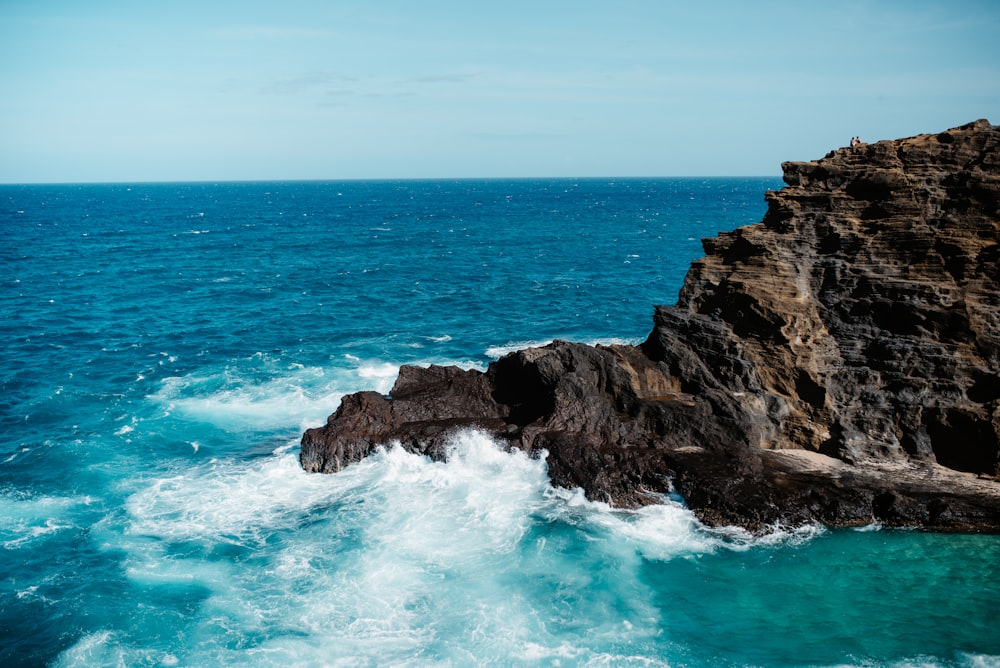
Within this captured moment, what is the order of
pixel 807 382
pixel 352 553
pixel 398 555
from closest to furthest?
1. pixel 398 555
2. pixel 352 553
3. pixel 807 382

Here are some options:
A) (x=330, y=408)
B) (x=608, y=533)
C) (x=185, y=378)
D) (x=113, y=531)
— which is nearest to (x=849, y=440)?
(x=608, y=533)

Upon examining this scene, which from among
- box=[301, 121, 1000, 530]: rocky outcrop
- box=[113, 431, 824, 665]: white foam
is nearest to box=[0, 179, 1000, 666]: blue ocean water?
box=[113, 431, 824, 665]: white foam

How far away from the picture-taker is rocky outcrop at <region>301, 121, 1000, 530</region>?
3127 cm

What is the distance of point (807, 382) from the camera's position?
3519 centimetres

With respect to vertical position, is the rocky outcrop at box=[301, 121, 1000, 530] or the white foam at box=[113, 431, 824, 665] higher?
the rocky outcrop at box=[301, 121, 1000, 530]

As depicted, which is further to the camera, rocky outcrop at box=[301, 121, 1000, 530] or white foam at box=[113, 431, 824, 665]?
rocky outcrop at box=[301, 121, 1000, 530]

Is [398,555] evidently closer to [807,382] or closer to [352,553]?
[352,553]

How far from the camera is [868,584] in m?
26.4

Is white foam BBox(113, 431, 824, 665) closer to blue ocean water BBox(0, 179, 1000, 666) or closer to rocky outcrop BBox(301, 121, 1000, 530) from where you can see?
blue ocean water BBox(0, 179, 1000, 666)

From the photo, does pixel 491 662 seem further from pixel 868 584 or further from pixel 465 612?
pixel 868 584

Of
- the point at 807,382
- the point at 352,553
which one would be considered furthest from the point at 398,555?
the point at 807,382

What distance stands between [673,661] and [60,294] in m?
79.5

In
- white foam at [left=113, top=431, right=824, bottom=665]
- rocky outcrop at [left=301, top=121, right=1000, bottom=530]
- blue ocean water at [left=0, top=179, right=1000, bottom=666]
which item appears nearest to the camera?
blue ocean water at [left=0, top=179, right=1000, bottom=666]

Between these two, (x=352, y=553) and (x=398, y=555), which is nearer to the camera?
(x=398, y=555)
